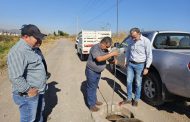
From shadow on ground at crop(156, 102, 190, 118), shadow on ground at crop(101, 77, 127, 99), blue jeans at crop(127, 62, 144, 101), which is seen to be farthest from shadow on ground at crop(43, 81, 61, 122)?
shadow on ground at crop(156, 102, 190, 118)

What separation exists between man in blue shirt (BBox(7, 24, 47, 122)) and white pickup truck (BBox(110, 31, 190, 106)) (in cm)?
273

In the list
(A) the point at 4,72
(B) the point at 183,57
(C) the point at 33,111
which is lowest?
(A) the point at 4,72

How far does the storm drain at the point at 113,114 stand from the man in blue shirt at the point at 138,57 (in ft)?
1.13

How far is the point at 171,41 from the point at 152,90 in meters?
1.67

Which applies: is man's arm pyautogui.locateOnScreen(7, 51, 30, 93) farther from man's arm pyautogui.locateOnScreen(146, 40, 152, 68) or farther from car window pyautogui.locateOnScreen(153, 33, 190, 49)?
car window pyautogui.locateOnScreen(153, 33, 190, 49)

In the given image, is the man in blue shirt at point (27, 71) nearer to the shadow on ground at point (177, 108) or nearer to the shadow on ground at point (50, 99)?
the shadow on ground at point (50, 99)

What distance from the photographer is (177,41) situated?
6867 mm

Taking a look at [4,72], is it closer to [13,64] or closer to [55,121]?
[55,121]

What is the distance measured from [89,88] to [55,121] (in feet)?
3.40

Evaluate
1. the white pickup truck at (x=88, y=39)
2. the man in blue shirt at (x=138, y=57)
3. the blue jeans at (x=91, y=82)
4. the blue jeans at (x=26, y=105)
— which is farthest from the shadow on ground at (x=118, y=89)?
the white pickup truck at (x=88, y=39)

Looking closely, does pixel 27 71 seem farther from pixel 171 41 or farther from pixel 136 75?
pixel 171 41

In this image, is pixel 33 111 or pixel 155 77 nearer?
pixel 33 111

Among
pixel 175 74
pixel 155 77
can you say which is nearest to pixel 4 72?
pixel 155 77

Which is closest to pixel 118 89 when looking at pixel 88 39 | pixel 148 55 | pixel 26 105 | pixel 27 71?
pixel 148 55
